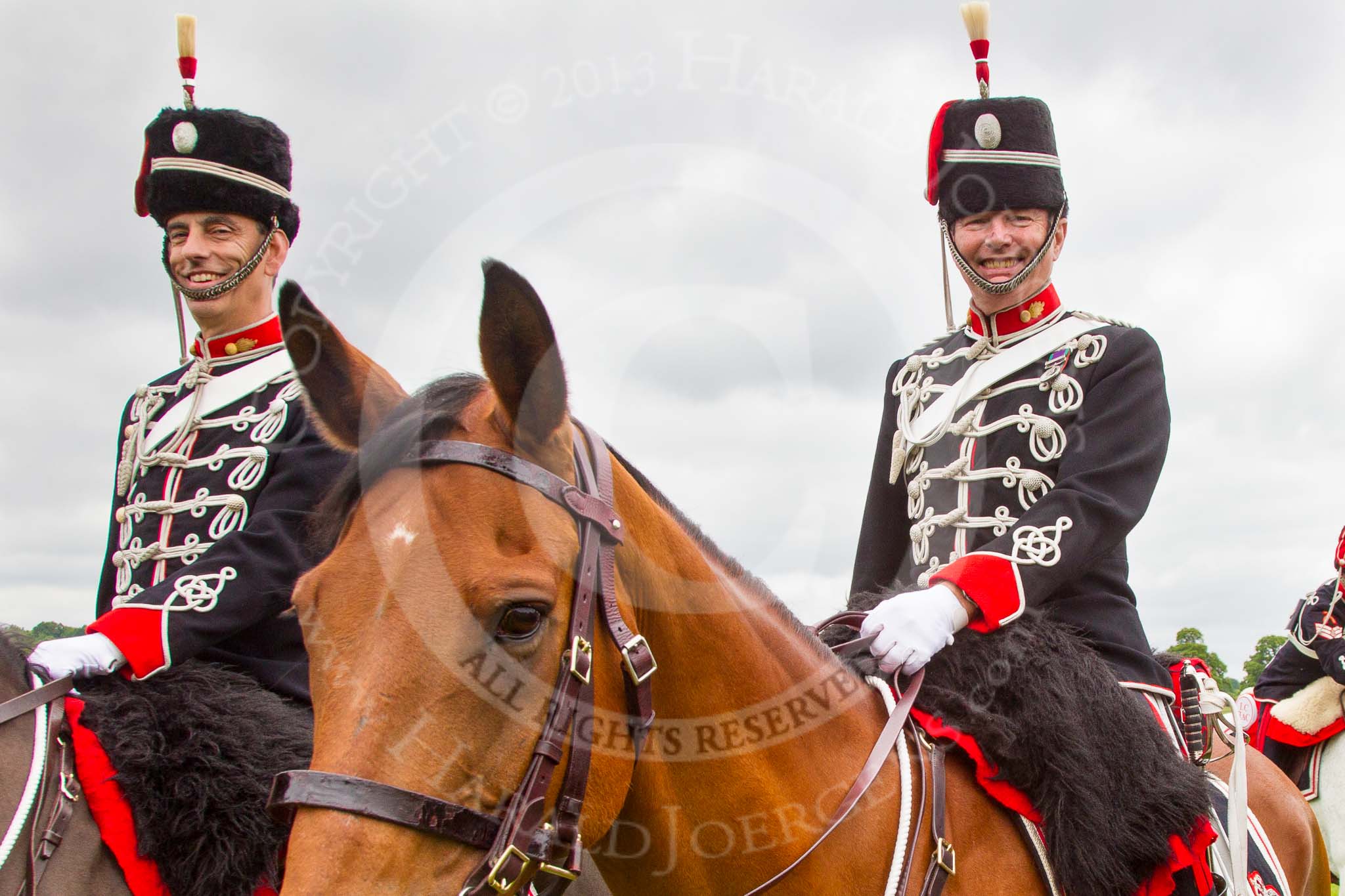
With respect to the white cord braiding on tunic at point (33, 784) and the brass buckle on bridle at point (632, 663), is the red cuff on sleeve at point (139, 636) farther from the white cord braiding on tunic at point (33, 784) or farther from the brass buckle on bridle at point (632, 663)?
the brass buckle on bridle at point (632, 663)

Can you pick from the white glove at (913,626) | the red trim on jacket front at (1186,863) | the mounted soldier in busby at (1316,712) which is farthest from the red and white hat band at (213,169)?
the mounted soldier in busby at (1316,712)

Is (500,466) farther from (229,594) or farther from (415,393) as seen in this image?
(229,594)

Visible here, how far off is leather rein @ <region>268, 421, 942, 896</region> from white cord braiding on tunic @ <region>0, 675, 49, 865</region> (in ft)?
6.48

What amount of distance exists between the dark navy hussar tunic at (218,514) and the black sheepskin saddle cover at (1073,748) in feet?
7.93

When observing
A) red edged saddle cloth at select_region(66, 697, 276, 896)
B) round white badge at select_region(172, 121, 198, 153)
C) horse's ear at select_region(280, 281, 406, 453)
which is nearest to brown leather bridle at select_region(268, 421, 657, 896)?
horse's ear at select_region(280, 281, 406, 453)

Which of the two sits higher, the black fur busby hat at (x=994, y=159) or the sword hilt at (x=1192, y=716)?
the black fur busby hat at (x=994, y=159)

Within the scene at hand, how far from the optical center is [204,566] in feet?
14.3

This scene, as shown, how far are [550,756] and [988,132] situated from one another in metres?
3.34

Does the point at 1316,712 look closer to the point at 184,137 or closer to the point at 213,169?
the point at 213,169

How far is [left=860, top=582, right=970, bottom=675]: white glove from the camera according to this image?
328 cm

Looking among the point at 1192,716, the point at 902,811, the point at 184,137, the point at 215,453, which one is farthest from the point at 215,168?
the point at 1192,716

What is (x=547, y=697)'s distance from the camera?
2.40 m

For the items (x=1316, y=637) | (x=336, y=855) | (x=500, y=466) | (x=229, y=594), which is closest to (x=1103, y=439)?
(x=500, y=466)

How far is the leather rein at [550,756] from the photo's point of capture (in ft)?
7.19
